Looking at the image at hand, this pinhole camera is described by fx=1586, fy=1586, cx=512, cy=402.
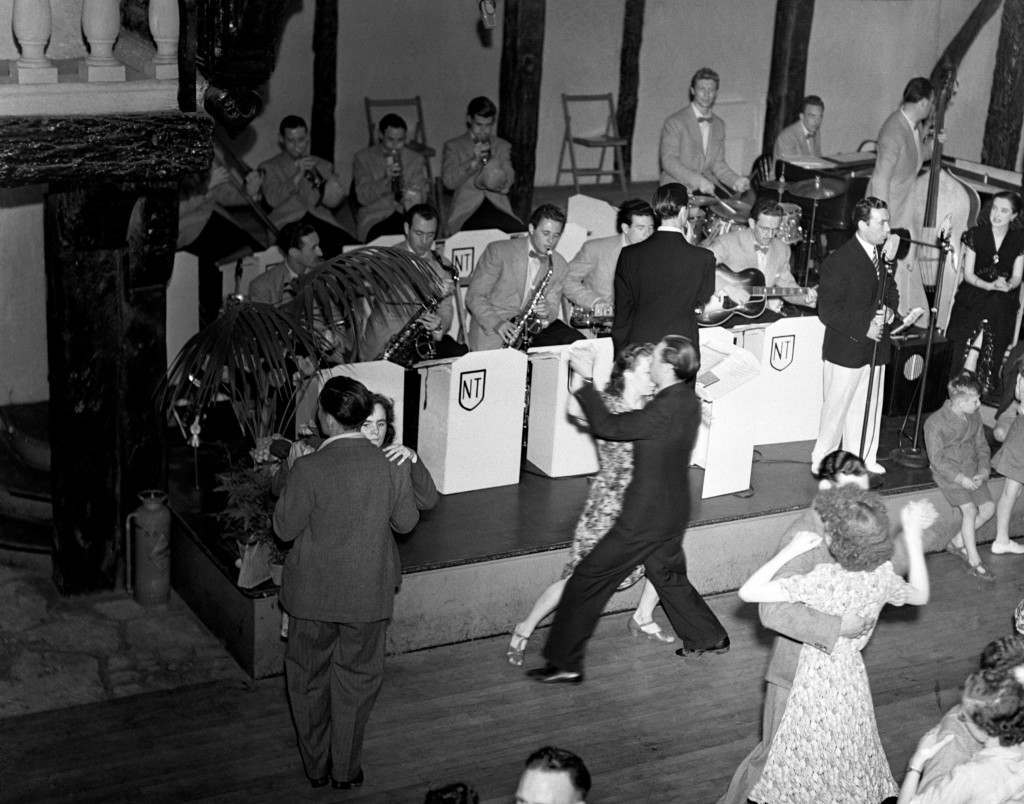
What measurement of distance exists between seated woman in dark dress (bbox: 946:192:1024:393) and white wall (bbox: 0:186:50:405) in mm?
5158

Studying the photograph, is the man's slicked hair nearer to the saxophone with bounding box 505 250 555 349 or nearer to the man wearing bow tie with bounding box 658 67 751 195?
the saxophone with bounding box 505 250 555 349

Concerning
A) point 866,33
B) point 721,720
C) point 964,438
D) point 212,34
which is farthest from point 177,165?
point 866,33

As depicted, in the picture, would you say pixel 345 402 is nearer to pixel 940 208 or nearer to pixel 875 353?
pixel 875 353

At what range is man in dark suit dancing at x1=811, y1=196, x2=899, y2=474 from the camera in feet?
25.0

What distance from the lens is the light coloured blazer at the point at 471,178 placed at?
11.0m

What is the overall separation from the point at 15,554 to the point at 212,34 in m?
2.68

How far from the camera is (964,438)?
7816 mm


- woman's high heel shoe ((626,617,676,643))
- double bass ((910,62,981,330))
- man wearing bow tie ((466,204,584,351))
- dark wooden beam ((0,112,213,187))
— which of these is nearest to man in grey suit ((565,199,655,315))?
man wearing bow tie ((466,204,584,351))

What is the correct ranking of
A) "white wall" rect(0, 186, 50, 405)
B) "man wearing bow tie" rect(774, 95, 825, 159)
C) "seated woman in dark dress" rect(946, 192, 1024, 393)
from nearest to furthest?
"white wall" rect(0, 186, 50, 405) < "seated woman in dark dress" rect(946, 192, 1024, 393) < "man wearing bow tie" rect(774, 95, 825, 159)

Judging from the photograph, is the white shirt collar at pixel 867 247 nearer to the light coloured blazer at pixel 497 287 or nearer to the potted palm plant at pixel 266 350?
the light coloured blazer at pixel 497 287

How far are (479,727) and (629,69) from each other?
27.0ft

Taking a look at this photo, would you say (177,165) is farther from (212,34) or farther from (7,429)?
(7,429)

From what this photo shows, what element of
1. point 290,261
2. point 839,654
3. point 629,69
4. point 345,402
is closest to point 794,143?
point 629,69

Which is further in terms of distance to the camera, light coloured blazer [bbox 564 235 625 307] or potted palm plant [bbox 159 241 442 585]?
light coloured blazer [bbox 564 235 625 307]
